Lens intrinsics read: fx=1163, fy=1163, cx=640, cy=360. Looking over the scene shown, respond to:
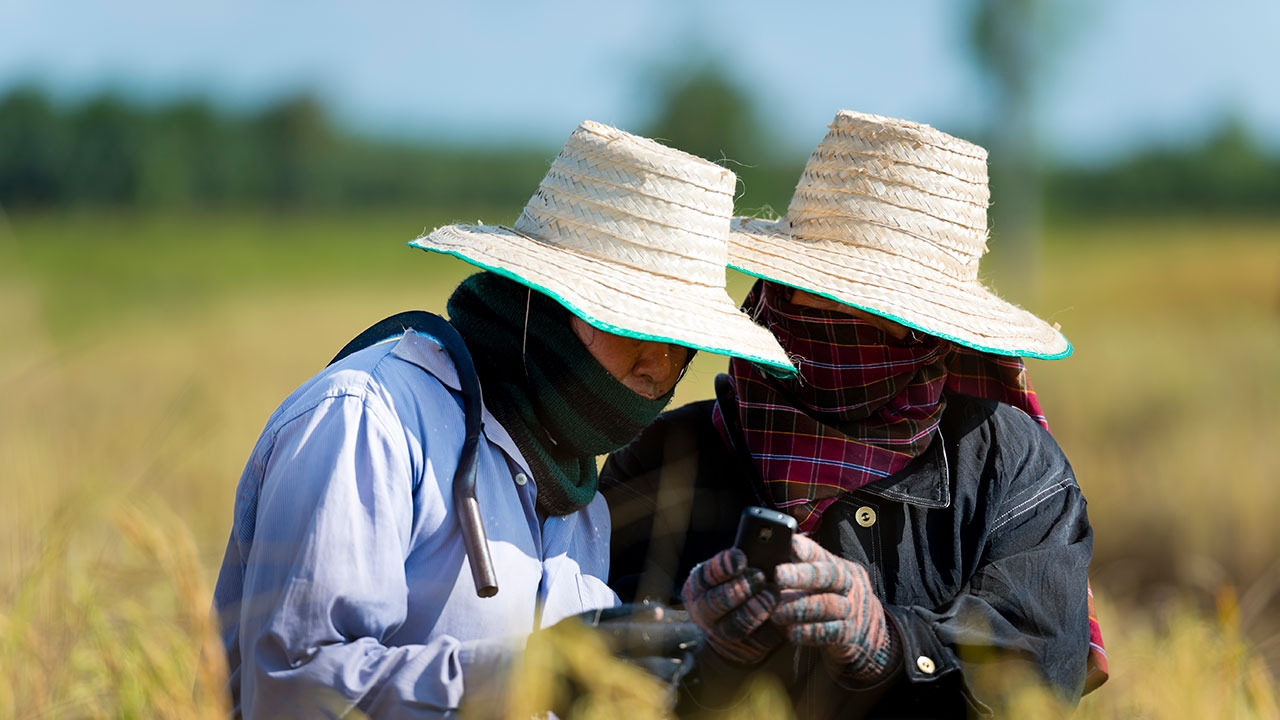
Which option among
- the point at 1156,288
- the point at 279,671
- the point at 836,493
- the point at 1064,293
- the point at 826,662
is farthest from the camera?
the point at 1064,293

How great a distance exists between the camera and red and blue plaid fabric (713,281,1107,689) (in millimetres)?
2430

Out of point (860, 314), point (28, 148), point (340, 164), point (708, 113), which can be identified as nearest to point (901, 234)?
point (860, 314)

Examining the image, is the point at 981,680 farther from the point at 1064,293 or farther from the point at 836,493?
the point at 1064,293

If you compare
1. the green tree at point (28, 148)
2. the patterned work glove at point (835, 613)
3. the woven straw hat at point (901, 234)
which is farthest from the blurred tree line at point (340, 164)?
the patterned work glove at point (835, 613)

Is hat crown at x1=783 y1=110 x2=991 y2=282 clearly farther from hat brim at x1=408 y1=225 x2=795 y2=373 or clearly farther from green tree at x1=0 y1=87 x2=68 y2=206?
green tree at x1=0 y1=87 x2=68 y2=206

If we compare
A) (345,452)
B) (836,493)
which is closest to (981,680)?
(836,493)

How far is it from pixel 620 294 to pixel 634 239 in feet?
0.46

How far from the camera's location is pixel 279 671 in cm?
170

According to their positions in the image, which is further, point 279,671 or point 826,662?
point 826,662

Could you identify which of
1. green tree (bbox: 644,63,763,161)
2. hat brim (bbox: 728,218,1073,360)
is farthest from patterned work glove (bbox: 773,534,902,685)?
green tree (bbox: 644,63,763,161)

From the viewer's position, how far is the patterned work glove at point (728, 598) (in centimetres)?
184

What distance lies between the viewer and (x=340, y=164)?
34438mm

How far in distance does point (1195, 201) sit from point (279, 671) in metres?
32.8

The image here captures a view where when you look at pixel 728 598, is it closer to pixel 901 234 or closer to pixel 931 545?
pixel 931 545
